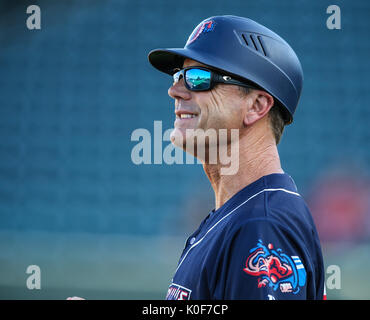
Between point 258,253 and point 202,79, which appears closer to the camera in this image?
point 258,253

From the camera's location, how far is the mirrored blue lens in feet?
5.41

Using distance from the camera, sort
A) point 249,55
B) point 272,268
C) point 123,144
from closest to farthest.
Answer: point 272,268
point 249,55
point 123,144

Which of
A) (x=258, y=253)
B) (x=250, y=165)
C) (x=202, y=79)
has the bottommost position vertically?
(x=258, y=253)

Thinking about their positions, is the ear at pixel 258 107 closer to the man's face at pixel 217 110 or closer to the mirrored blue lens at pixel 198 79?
the man's face at pixel 217 110

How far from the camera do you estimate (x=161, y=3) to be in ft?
24.0

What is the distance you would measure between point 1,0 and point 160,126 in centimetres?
287

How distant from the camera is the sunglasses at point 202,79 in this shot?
1629mm

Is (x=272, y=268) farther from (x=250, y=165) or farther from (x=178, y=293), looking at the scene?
(x=250, y=165)

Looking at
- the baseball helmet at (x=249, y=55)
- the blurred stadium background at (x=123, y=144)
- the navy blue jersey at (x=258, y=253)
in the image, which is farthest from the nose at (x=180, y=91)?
the blurred stadium background at (x=123, y=144)

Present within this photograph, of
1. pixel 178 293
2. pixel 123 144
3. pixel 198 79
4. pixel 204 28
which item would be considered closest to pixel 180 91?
pixel 198 79

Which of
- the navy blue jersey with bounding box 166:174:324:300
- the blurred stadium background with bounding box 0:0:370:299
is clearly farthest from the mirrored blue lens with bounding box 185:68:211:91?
the blurred stadium background with bounding box 0:0:370:299

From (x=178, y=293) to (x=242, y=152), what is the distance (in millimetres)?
481

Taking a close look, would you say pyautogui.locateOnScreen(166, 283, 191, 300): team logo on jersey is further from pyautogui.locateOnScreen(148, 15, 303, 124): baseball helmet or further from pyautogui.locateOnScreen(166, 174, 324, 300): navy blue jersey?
pyautogui.locateOnScreen(148, 15, 303, 124): baseball helmet

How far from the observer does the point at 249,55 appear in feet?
5.26
